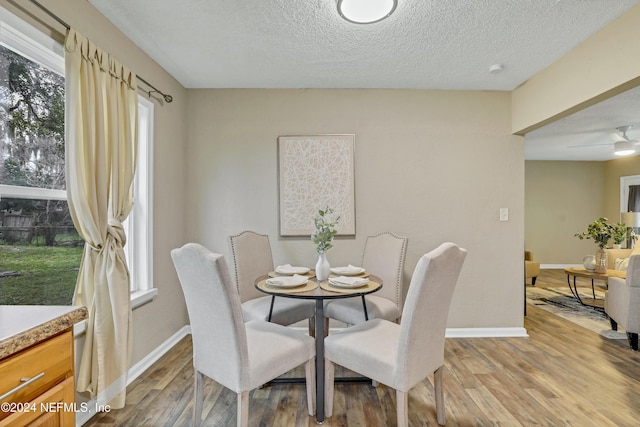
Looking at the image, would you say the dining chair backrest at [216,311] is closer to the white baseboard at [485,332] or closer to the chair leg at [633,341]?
the white baseboard at [485,332]

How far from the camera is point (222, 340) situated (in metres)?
1.65

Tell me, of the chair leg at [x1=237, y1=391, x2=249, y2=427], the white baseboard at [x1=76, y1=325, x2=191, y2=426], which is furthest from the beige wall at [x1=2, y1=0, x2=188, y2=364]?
the chair leg at [x1=237, y1=391, x2=249, y2=427]

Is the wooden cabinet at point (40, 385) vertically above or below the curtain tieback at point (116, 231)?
below

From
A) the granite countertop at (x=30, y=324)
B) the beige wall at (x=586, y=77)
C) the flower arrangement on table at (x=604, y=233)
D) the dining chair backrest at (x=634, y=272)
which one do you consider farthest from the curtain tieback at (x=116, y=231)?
the flower arrangement on table at (x=604, y=233)

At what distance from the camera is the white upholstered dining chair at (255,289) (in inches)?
99.3

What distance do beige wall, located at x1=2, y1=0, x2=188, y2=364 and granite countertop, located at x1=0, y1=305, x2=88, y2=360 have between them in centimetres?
151

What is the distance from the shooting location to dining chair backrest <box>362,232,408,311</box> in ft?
9.04

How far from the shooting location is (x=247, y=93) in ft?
11.0

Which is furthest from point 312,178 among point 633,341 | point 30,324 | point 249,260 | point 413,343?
point 633,341

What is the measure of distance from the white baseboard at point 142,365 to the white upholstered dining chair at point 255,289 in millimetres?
824

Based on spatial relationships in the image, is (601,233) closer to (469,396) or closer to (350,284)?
(469,396)

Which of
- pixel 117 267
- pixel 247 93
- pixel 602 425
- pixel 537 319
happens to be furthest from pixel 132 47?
pixel 537 319

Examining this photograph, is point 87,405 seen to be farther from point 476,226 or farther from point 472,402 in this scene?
point 476,226

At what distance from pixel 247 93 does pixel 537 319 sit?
4070 mm
